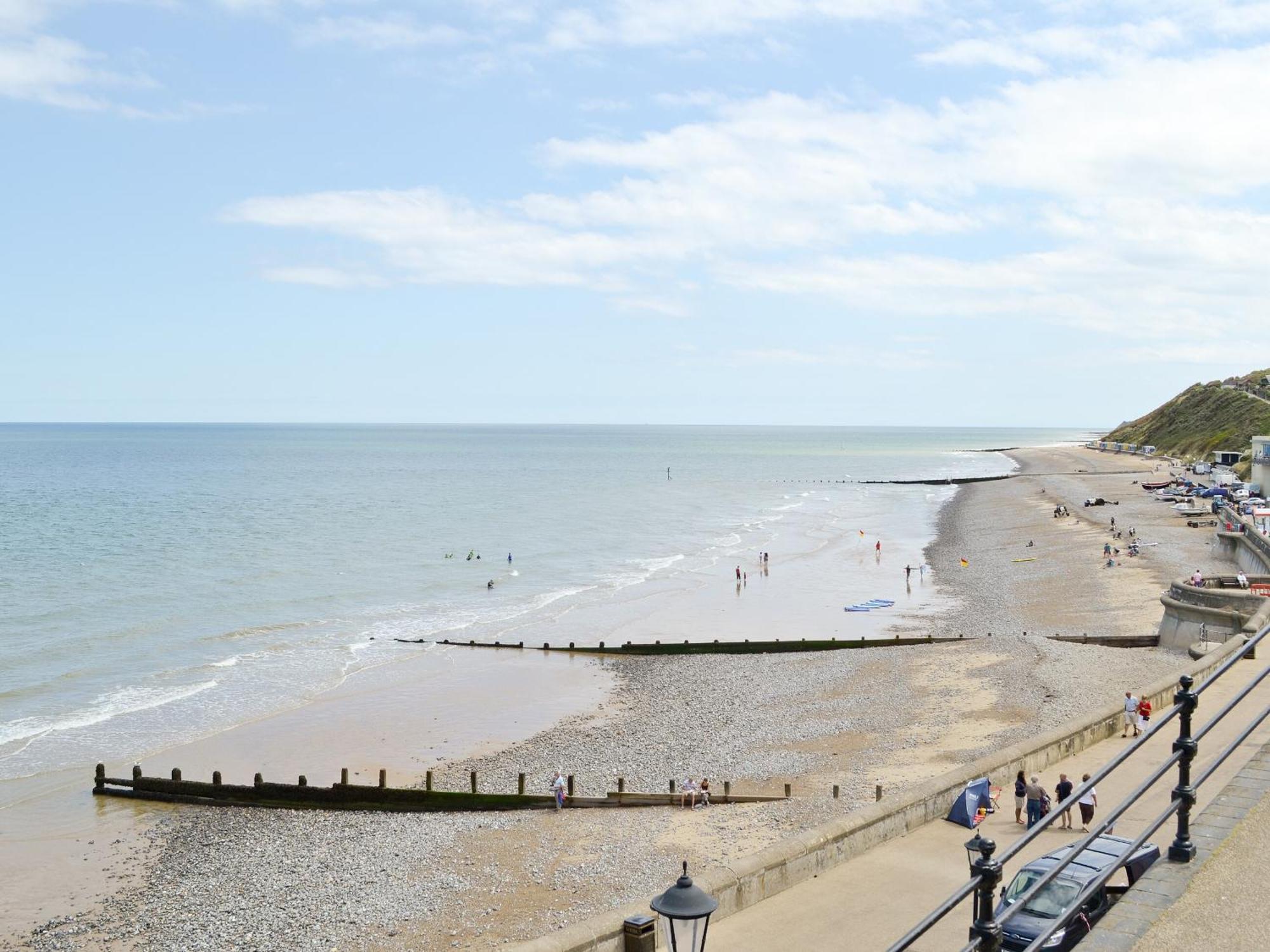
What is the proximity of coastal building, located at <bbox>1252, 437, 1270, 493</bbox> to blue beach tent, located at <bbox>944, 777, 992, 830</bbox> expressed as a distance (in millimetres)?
69450

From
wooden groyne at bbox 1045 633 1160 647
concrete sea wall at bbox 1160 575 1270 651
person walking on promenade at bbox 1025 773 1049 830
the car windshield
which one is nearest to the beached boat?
wooden groyne at bbox 1045 633 1160 647

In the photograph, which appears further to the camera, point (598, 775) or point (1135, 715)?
point (598, 775)

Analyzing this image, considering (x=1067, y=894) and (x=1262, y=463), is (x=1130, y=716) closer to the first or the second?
(x=1067, y=894)

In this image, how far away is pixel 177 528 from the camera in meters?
85.2

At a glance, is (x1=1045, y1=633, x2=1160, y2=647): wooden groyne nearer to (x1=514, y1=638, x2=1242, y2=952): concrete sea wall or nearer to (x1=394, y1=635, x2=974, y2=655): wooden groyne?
(x1=394, y1=635, x2=974, y2=655): wooden groyne

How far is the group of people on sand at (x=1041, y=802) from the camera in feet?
44.3

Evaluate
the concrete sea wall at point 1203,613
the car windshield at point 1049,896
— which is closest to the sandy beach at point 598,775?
Result: the concrete sea wall at point 1203,613

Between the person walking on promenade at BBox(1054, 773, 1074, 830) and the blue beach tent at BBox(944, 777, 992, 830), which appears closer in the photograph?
the blue beach tent at BBox(944, 777, 992, 830)

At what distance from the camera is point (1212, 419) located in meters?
148

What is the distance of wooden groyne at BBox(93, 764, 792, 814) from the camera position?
2359 cm

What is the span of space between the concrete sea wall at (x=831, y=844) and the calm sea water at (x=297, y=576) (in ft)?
80.5

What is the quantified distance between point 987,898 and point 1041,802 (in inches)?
377

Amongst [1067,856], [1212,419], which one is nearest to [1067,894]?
[1067,856]

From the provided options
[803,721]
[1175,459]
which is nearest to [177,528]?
[803,721]
